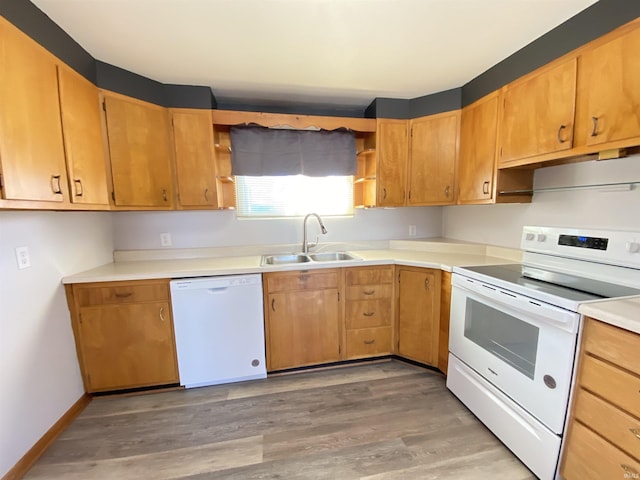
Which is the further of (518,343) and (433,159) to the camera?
(433,159)

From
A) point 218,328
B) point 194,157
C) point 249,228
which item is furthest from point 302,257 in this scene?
point 194,157

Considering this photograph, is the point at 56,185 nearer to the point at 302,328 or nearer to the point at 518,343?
the point at 302,328

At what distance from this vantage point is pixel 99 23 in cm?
141

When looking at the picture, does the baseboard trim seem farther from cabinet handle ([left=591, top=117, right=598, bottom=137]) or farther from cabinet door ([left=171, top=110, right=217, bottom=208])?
cabinet handle ([left=591, top=117, right=598, bottom=137])

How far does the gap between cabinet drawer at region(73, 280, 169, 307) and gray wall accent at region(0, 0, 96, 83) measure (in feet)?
4.43

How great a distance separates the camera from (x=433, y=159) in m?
2.32

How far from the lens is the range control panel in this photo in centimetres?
129

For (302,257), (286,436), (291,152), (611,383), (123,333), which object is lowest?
(286,436)

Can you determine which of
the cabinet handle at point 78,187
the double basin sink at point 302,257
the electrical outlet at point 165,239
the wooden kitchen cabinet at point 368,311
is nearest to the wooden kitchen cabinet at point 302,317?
the wooden kitchen cabinet at point 368,311

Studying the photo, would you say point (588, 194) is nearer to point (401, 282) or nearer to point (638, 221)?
point (638, 221)

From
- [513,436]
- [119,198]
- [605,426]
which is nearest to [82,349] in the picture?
[119,198]

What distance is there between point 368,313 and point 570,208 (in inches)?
61.6

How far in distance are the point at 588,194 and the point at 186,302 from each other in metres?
2.73

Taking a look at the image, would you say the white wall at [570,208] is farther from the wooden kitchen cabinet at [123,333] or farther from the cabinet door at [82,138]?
the cabinet door at [82,138]
